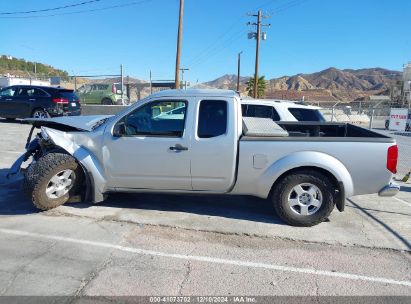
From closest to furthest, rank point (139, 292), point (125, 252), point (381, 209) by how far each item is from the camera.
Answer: point (139, 292)
point (125, 252)
point (381, 209)

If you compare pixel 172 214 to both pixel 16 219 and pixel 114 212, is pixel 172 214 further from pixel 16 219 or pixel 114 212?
pixel 16 219

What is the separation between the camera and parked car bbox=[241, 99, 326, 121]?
819cm

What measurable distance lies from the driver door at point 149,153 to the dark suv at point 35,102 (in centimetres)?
1172

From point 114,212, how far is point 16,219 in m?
1.27

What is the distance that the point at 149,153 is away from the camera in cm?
488

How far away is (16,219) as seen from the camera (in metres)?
4.77

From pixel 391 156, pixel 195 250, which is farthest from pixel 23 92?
pixel 391 156

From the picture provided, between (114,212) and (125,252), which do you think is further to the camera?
(114,212)

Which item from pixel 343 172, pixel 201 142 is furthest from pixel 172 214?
pixel 343 172

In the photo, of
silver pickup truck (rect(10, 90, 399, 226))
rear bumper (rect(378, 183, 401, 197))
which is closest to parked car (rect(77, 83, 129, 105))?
silver pickup truck (rect(10, 90, 399, 226))

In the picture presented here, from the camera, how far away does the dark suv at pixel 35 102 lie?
50.4 ft

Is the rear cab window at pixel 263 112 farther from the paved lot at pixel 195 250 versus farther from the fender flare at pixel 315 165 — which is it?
the fender flare at pixel 315 165

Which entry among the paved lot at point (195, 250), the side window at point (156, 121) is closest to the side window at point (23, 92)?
the paved lot at point (195, 250)

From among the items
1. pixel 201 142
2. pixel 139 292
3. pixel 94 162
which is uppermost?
pixel 201 142
